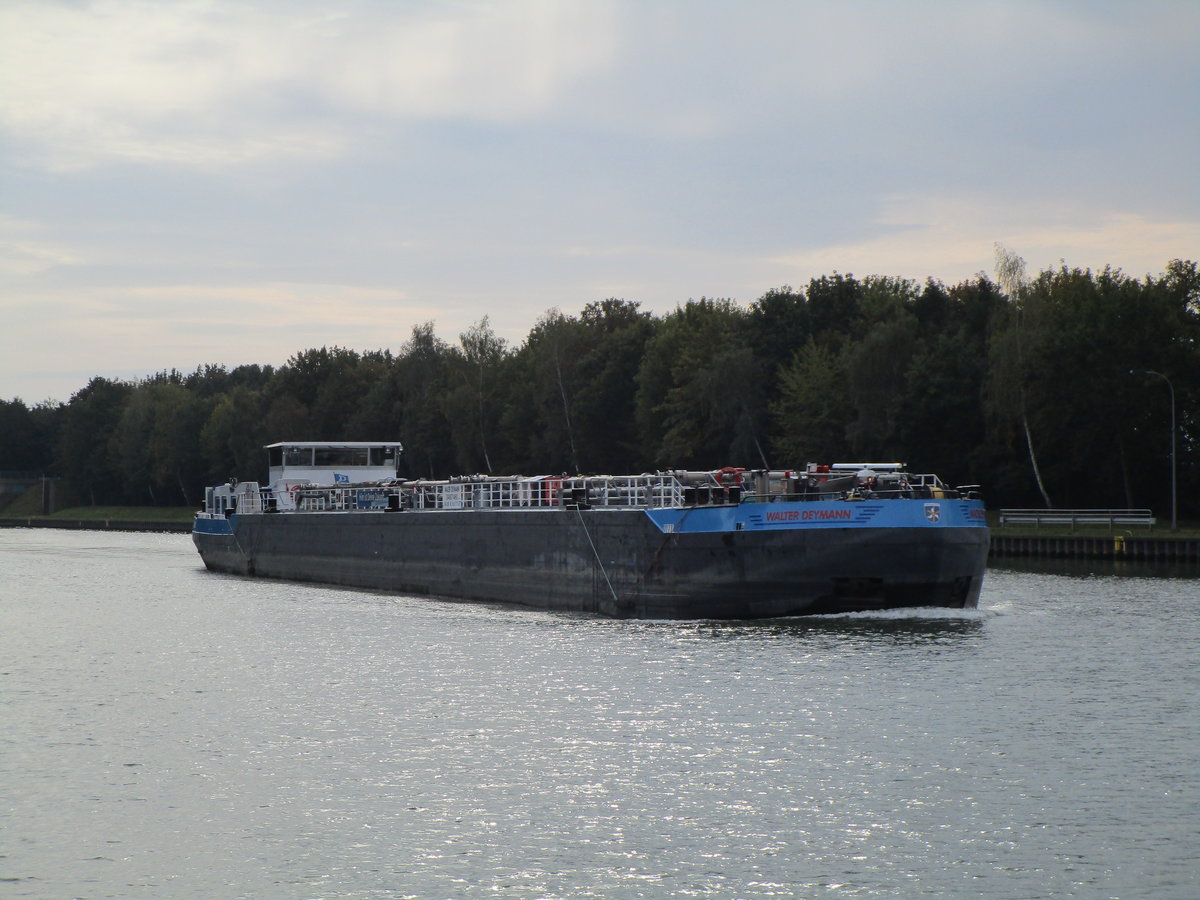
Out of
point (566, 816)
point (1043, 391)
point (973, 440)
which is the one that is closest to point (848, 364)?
point (973, 440)

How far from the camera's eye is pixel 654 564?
29688 millimetres

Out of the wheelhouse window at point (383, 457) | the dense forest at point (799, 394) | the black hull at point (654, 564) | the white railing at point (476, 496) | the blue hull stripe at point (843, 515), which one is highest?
the dense forest at point (799, 394)

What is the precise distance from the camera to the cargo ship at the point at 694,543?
1045 inches

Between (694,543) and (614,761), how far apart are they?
38.7 feet

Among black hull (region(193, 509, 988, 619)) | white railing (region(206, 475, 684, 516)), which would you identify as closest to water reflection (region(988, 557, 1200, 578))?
white railing (region(206, 475, 684, 516))

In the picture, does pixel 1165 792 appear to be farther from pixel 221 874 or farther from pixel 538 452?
pixel 538 452

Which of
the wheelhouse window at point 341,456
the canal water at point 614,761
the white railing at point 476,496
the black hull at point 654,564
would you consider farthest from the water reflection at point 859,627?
the wheelhouse window at point 341,456

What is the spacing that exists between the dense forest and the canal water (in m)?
34.9

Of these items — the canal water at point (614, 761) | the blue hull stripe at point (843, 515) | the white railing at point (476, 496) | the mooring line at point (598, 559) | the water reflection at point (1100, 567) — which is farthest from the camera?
the water reflection at point (1100, 567)

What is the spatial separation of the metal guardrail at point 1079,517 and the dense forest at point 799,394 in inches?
51.1

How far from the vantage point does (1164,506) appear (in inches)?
2520

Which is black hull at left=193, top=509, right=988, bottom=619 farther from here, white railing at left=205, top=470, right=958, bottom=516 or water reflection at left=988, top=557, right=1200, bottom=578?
water reflection at left=988, top=557, right=1200, bottom=578

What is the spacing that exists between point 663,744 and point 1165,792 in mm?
6085

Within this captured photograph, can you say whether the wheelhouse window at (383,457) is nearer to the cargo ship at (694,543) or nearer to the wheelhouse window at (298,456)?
the wheelhouse window at (298,456)
